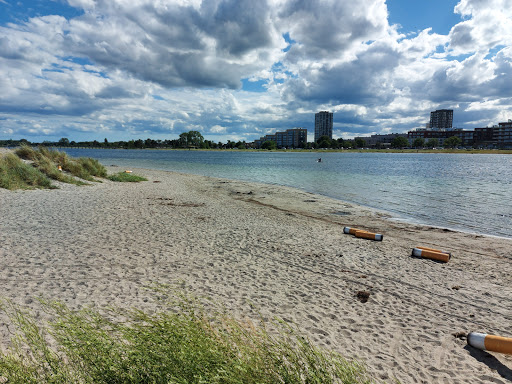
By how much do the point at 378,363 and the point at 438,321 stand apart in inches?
79.1

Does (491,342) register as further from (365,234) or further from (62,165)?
(62,165)

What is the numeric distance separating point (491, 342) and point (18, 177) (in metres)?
23.2

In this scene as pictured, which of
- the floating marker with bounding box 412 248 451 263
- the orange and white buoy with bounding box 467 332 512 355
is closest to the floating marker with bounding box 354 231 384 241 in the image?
the floating marker with bounding box 412 248 451 263

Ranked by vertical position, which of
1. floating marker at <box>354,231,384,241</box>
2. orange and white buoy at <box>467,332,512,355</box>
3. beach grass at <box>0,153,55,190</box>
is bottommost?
floating marker at <box>354,231,384,241</box>

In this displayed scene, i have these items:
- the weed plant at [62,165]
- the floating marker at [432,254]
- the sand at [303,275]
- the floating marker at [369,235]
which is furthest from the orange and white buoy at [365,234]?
the weed plant at [62,165]

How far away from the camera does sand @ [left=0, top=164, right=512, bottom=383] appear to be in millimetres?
4793

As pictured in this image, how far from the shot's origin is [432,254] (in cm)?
886

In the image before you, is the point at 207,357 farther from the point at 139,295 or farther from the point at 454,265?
the point at 454,265

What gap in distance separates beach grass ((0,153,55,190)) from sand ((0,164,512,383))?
15.8 feet

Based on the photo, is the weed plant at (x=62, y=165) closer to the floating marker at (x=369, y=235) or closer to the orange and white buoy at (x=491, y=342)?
the floating marker at (x=369, y=235)

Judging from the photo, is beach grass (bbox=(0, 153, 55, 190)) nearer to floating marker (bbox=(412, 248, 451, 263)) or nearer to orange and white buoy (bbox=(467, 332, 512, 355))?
floating marker (bbox=(412, 248, 451, 263))

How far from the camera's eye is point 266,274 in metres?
7.30

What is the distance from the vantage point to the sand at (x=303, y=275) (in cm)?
479

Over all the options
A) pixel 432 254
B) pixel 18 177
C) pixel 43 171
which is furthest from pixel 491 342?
pixel 43 171
